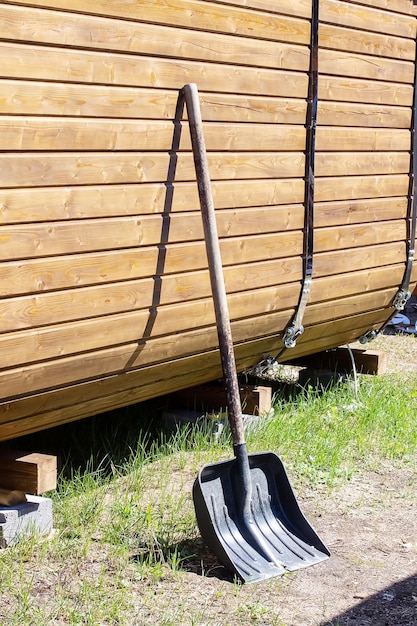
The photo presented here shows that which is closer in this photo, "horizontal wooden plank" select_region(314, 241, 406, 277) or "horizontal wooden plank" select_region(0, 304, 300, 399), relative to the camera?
"horizontal wooden plank" select_region(0, 304, 300, 399)

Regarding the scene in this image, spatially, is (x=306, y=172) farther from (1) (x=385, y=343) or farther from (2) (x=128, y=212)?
(1) (x=385, y=343)

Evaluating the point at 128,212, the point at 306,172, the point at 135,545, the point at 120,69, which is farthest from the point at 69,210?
the point at 306,172

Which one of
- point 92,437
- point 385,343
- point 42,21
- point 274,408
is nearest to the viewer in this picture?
point 42,21

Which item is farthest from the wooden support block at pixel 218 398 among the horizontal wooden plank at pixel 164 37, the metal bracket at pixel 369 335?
the horizontal wooden plank at pixel 164 37

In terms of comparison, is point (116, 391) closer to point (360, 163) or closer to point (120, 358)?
point (120, 358)

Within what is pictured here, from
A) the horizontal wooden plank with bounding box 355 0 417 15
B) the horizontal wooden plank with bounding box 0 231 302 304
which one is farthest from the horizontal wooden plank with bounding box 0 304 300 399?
the horizontal wooden plank with bounding box 355 0 417 15

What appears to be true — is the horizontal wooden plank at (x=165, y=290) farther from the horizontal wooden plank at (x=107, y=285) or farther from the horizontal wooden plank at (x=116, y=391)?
the horizontal wooden plank at (x=116, y=391)

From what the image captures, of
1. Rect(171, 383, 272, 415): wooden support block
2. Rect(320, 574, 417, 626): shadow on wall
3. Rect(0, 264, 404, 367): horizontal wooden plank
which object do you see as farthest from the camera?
Rect(171, 383, 272, 415): wooden support block

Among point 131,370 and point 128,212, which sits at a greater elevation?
point 128,212

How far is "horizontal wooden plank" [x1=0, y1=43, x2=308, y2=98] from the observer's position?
356 centimetres

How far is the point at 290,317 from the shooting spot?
5.30 meters

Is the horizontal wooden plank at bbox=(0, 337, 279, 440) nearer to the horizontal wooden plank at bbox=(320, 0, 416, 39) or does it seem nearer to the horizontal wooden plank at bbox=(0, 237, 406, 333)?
the horizontal wooden plank at bbox=(0, 237, 406, 333)

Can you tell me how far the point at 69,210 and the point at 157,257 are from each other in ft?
1.95

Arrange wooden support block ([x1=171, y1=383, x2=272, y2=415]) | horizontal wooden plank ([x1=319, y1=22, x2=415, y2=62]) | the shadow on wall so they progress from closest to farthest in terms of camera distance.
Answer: the shadow on wall, horizontal wooden plank ([x1=319, y1=22, x2=415, y2=62]), wooden support block ([x1=171, y1=383, x2=272, y2=415])
